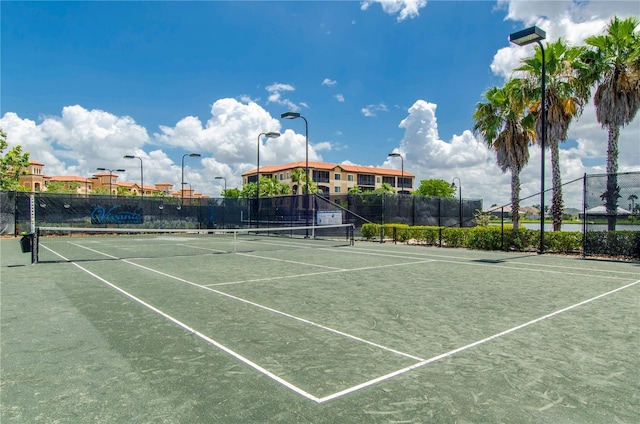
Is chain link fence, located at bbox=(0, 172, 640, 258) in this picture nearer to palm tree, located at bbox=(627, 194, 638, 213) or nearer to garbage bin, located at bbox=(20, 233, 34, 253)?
palm tree, located at bbox=(627, 194, 638, 213)

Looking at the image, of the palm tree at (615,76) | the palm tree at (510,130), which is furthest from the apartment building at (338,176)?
the palm tree at (615,76)

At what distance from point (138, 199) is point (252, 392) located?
3324 cm

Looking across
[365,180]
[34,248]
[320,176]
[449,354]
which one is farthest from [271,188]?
[449,354]

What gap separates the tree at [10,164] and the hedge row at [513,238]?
1376 inches

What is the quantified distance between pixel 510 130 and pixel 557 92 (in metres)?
2.88

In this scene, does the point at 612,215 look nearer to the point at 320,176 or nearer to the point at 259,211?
the point at 259,211

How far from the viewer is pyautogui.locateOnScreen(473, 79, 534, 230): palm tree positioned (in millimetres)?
20719

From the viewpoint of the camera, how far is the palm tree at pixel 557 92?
59.8ft

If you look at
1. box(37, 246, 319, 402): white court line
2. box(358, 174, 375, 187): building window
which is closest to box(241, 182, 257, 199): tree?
box(358, 174, 375, 187): building window

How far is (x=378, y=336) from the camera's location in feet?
18.0

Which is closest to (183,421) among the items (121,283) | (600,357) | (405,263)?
(600,357)

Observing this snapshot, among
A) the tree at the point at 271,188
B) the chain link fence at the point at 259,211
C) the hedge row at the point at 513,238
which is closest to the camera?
the hedge row at the point at 513,238

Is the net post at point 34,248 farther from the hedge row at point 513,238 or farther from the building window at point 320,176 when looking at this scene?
the building window at point 320,176

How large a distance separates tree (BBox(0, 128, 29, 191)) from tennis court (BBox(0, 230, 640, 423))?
119 ft
